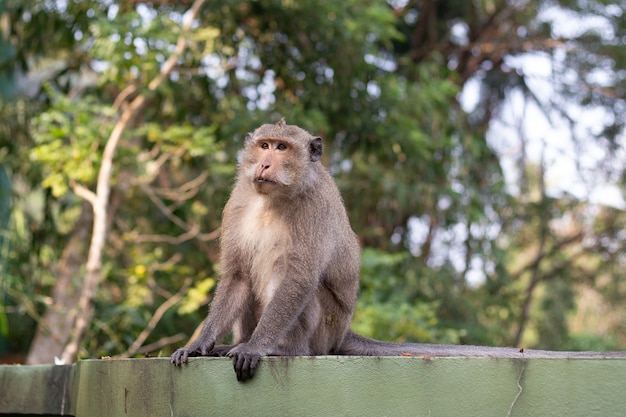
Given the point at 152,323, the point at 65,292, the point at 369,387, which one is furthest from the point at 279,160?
the point at 65,292

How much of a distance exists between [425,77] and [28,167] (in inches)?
204

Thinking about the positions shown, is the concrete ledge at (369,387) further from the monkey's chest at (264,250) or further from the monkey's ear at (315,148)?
the monkey's ear at (315,148)

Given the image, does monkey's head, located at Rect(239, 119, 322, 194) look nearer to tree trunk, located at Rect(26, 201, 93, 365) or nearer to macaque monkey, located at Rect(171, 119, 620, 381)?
macaque monkey, located at Rect(171, 119, 620, 381)

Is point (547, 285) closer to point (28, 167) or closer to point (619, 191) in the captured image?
point (619, 191)

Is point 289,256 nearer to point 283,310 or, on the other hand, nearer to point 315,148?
point 283,310

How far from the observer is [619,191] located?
1678 centimetres

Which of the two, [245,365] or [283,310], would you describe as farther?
[283,310]

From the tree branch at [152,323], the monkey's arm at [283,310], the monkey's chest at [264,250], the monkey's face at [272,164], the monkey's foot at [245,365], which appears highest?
the monkey's face at [272,164]

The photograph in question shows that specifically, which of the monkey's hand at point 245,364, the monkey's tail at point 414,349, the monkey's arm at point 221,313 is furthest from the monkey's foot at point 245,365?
the monkey's tail at point 414,349

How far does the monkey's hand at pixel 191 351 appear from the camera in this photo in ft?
15.3

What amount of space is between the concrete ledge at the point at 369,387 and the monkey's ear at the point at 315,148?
60.4 inches

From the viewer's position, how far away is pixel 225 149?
455 inches

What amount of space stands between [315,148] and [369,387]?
195 centimetres

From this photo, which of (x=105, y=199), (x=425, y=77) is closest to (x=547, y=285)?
(x=425, y=77)
